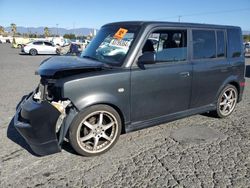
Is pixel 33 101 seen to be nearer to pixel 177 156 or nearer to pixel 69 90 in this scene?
pixel 69 90

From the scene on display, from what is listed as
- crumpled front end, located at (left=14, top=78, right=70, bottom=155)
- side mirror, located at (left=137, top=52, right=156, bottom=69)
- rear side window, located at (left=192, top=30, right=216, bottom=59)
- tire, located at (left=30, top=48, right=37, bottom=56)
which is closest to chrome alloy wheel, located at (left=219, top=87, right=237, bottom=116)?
rear side window, located at (left=192, top=30, right=216, bottom=59)

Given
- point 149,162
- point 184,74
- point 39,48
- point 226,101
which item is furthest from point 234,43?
point 39,48

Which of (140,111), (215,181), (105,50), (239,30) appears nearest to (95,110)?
(140,111)

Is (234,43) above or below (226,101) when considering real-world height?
above

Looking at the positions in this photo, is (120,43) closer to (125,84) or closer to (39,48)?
(125,84)

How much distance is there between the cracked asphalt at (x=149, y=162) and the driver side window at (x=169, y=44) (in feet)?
4.41

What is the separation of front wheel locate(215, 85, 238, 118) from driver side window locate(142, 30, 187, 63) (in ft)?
4.72

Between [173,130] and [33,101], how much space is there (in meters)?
2.47

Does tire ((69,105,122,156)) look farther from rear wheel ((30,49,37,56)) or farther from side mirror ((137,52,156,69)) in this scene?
rear wheel ((30,49,37,56))

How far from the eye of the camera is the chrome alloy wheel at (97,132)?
11.7ft

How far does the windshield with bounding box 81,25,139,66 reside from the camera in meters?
3.91

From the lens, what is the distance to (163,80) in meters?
4.06

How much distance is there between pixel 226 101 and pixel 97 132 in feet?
10.00

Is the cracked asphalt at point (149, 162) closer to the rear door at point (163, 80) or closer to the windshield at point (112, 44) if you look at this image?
the rear door at point (163, 80)
